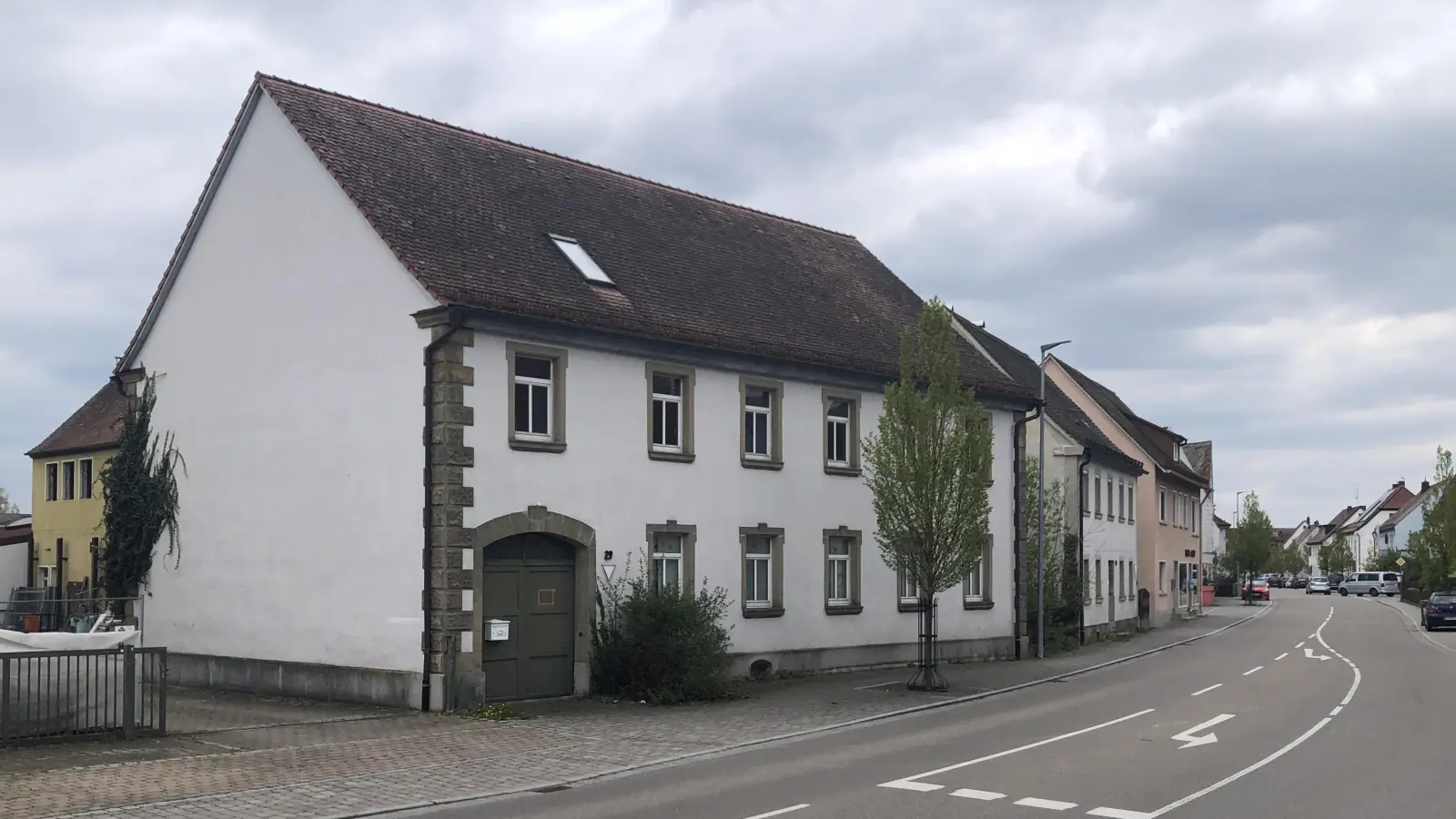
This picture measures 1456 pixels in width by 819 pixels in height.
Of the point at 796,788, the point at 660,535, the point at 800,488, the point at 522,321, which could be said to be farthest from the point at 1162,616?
the point at 796,788

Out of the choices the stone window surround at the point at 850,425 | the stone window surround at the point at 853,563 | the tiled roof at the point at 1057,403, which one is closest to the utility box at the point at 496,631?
the stone window surround at the point at 853,563

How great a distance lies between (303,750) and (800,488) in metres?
12.5

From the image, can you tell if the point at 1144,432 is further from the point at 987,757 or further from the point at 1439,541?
the point at 987,757

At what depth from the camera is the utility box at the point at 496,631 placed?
65.5 feet

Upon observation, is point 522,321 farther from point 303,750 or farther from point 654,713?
point 303,750

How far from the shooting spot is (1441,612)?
48.3 metres

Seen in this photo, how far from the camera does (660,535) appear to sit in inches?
919

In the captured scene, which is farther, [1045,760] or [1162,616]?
[1162,616]

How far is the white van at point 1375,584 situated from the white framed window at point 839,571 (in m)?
82.5

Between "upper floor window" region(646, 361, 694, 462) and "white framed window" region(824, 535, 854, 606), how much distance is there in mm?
4530

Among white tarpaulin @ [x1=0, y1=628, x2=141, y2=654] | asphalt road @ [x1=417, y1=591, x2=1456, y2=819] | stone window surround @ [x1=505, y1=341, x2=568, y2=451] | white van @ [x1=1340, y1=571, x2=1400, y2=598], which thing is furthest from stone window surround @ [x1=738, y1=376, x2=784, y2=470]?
white van @ [x1=1340, y1=571, x2=1400, y2=598]

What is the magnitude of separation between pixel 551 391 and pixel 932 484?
6.64 metres

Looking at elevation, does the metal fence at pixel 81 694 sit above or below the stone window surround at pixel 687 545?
below

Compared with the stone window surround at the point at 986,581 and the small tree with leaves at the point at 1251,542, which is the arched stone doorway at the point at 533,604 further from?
the small tree with leaves at the point at 1251,542
